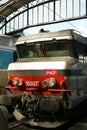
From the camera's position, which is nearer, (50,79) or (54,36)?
(50,79)

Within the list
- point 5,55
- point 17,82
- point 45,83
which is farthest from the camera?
point 5,55

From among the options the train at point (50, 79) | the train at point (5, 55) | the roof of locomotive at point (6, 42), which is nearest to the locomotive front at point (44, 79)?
the train at point (50, 79)

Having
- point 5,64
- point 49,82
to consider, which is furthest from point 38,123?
point 5,64

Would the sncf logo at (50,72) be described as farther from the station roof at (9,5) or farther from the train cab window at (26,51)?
the station roof at (9,5)

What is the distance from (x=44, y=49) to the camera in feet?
31.8

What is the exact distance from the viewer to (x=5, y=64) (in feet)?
42.0

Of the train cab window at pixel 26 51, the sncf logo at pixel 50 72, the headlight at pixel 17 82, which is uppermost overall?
the train cab window at pixel 26 51

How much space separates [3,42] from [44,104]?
476 cm

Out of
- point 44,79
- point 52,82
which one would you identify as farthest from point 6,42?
point 52,82

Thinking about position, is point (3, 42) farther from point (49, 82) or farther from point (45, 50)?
point (49, 82)

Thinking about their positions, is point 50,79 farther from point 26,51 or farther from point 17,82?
point 26,51

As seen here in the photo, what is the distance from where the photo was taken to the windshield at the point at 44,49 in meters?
9.30

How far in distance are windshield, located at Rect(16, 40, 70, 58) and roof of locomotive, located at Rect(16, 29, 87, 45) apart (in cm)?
12

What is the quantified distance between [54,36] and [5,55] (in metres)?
3.78
